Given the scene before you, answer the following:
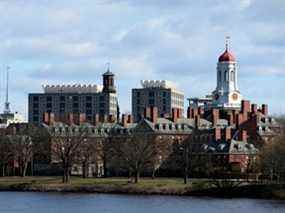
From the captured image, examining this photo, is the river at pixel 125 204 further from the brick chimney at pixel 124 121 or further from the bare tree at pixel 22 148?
the brick chimney at pixel 124 121

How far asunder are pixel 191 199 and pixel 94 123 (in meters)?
79.2

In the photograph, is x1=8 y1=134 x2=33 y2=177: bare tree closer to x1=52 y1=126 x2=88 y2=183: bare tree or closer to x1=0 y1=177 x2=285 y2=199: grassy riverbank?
x1=52 y1=126 x2=88 y2=183: bare tree

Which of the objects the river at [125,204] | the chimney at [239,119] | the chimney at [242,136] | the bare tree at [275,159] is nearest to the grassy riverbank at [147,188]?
the bare tree at [275,159]

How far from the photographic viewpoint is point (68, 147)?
154 m

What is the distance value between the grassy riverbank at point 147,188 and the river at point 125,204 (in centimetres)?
507

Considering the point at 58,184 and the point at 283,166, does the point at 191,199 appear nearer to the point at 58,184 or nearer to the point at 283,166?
the point at 283,166

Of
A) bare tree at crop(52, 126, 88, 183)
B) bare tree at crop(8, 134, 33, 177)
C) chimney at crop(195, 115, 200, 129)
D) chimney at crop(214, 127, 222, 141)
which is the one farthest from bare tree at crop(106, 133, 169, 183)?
chimney at crop(195, 115, 200, 129)

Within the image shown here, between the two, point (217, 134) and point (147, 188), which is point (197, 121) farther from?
point (147, 188)

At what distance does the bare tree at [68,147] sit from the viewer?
15162 centimetres

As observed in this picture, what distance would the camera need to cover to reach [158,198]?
118312mm

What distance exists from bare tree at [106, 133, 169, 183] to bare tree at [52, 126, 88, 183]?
552 cm

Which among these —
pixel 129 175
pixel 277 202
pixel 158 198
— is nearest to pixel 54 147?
pixel 129 175

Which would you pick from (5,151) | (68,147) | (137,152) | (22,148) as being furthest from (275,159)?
(5,151)

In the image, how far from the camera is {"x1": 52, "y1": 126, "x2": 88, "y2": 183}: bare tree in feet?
497
